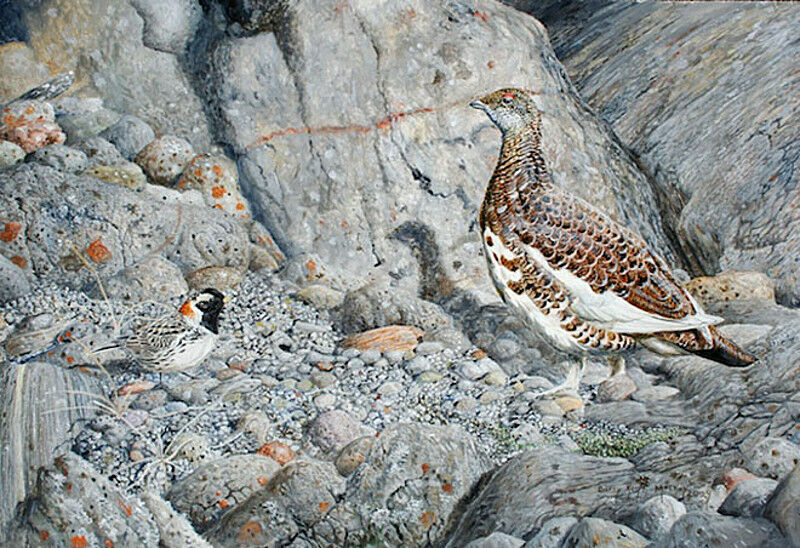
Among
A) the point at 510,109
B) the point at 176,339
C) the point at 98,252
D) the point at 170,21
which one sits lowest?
the point at 176,339

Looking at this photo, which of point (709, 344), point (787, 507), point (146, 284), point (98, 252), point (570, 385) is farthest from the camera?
point (98, 252)

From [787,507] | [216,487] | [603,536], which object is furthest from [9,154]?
[787,507]

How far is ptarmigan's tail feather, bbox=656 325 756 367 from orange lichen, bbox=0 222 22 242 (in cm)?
267

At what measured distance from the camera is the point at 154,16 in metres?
4.56

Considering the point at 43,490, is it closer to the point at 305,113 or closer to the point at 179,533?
the point at 179,533

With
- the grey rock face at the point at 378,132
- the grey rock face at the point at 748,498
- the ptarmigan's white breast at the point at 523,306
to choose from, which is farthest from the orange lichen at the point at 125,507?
the grey rock face at the point at 748,498

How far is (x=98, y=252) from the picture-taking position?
3.96 metres

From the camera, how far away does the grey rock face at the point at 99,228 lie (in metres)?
3.91

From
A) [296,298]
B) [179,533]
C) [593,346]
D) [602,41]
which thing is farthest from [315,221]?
[602,41]

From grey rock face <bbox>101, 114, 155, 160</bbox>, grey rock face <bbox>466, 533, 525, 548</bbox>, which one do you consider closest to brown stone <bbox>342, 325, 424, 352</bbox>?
grey rock face <bbox>466, 533, 525, 548</bbox>

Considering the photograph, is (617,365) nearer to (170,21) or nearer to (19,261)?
(19,261)

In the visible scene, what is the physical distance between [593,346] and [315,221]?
1449 mm

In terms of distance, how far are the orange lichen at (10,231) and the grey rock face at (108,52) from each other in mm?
929

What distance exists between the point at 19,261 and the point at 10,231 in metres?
→ 0.13
